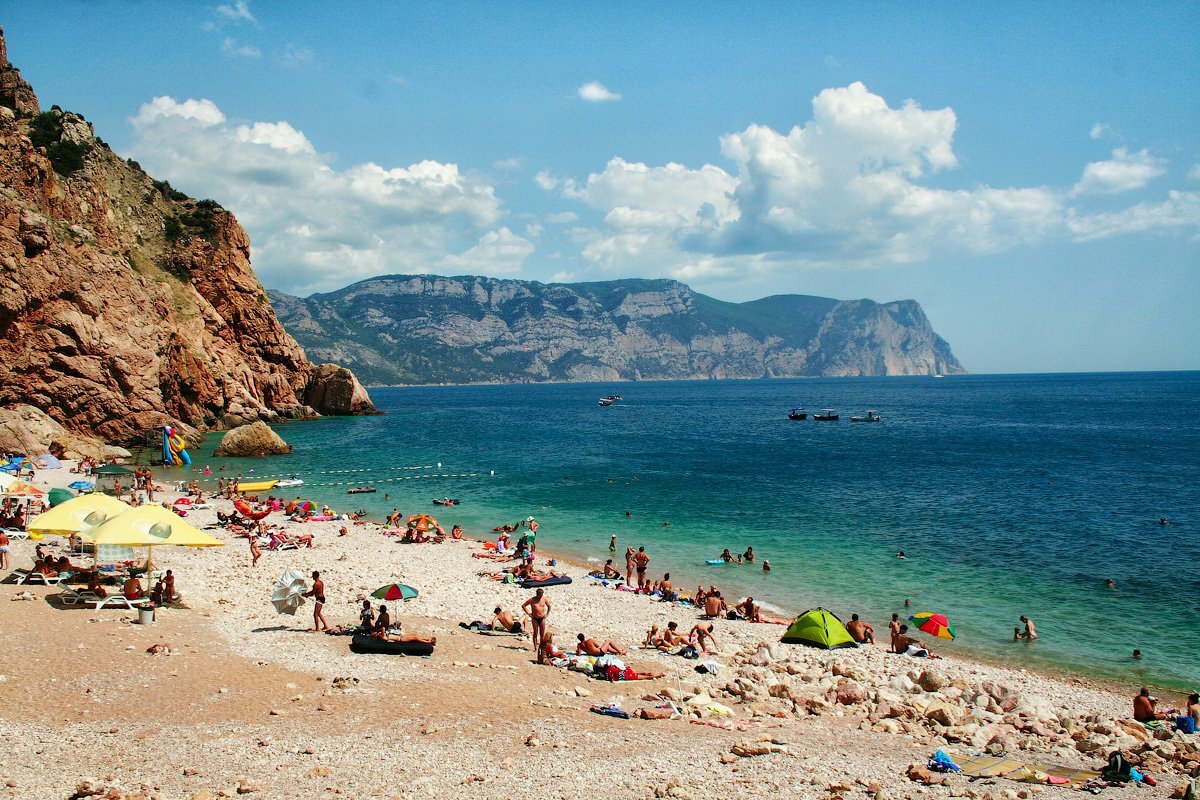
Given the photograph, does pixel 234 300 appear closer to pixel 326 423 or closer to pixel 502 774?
pixel 326 423

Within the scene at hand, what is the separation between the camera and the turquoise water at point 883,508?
22.9m

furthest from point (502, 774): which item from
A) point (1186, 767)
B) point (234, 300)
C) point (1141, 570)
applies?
point (234, 300)

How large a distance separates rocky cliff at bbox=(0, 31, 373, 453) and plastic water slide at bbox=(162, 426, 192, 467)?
189 inches

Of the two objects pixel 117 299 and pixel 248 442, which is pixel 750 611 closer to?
pixel 248 442

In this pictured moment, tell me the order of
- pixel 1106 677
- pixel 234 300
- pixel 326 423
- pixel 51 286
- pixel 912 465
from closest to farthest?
1. pixel 1106 677
2. pixel 51 286
3. pixel 912 465
4. pixel 234 300
5. pixel 326 423

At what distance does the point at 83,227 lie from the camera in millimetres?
57688

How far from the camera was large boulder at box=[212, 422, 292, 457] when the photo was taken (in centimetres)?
5609

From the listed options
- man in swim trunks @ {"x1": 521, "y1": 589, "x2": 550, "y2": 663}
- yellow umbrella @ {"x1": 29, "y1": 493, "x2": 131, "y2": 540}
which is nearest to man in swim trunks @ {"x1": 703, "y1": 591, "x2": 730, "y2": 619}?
man in swim trunks @ {"x1": 521, "y1": 589, "x2": 550, "y2": 663}

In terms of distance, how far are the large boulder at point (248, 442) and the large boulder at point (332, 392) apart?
43.5m

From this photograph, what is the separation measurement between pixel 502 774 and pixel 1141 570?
92.0 feet

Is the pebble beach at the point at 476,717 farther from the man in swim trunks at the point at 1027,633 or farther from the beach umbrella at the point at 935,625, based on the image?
the man in swim trunks at the point at 1027,633

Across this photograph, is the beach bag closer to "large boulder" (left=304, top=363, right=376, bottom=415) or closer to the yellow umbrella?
Result: the yellow umbrella

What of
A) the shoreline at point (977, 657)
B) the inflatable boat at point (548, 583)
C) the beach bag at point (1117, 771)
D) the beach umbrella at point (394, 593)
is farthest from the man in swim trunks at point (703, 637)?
the beach bag at point (1117, 771)

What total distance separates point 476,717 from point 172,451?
161ft
